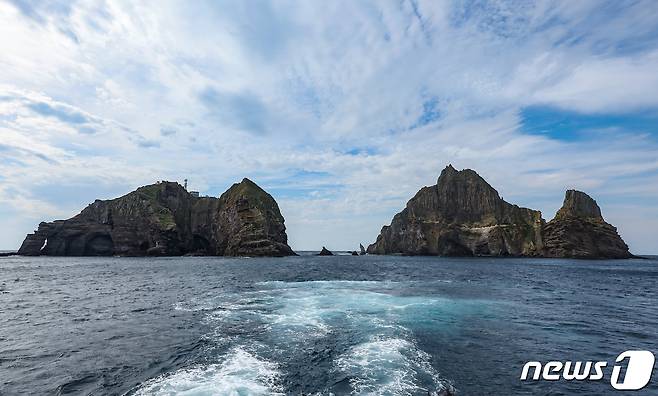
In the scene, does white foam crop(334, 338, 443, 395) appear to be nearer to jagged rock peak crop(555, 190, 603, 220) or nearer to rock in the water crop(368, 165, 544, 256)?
jagged rock peak crop(555, 190, 603, 220)

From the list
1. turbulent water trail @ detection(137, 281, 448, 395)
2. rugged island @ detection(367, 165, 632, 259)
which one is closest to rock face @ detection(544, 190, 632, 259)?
rugged island @ detection(367, 165, 632, 259)

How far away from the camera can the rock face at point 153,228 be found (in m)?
158

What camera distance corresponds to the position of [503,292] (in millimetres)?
46938

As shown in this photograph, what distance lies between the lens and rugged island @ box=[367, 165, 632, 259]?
15738 centimetres

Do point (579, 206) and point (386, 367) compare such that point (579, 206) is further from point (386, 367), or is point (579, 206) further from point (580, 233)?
point (386, 367)

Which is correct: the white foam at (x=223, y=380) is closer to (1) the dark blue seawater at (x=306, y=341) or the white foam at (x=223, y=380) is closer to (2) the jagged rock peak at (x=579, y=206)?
(1) the dark blue seawater at (x=306, y=341)

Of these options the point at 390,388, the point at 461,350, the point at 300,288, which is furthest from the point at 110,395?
the point at 300,288

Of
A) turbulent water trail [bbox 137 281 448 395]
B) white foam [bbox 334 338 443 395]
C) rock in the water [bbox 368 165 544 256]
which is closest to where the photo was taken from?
white foam [bbox 334 338 443 395]

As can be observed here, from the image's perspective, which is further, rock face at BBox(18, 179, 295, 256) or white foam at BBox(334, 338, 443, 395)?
rock face at BBox(18, 179, 295, 256)

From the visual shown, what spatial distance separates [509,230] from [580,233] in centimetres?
3020

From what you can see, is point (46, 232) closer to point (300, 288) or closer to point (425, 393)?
point (300, 288)

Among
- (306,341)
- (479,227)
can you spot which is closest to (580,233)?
(479,227)

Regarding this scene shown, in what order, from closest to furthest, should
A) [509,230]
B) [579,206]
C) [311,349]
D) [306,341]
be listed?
[311,349]
[306,341]
[579,206]
[509,230]

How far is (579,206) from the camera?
526 feet
